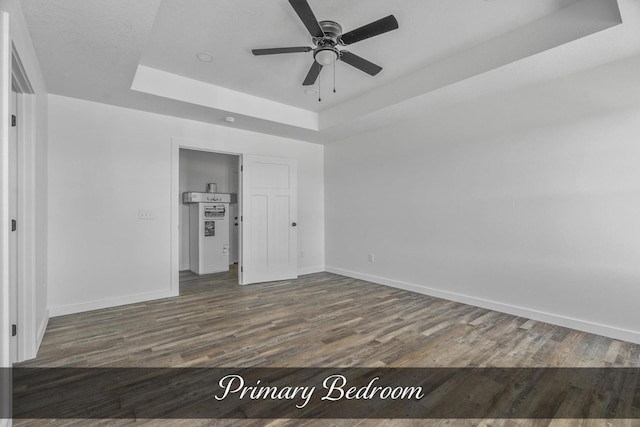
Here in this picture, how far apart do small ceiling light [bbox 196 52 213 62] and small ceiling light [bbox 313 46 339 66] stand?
1.26m

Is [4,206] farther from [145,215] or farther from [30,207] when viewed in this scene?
[145,215]

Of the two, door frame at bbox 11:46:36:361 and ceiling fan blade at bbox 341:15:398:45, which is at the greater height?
ceiling fan blade at bbox 341:15:398:45

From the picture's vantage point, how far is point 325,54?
250cm

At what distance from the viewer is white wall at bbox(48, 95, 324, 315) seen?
340 cm

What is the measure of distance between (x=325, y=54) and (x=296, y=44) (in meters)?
0.58

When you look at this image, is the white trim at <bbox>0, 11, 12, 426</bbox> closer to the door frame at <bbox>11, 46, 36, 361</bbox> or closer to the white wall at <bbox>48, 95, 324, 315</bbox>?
the door frame at <bbox>11, 46, 36, 361</bbox>

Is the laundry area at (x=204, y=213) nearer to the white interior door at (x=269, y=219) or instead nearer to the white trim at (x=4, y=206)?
the white interior door at (x=269, y=219)

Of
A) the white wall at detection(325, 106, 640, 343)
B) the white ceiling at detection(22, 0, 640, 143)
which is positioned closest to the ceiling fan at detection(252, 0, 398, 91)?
the white ceiling at detection(22, 0, 640, 143)

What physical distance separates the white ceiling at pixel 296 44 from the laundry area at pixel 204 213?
2.25 meters

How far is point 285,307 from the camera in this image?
11.8 ft

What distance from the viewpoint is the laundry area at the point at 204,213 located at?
5.81m

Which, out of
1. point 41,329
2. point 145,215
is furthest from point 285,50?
point 41,329

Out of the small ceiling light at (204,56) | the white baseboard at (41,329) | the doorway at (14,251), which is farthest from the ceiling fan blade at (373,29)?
the white baseboard at (41,329)

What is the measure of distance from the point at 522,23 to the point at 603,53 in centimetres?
75
